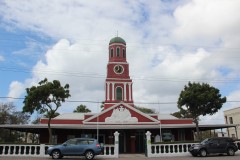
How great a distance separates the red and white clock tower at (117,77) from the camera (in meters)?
40.2

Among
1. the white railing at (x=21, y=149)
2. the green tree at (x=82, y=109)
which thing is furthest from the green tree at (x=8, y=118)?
the white railing at (x=21, y=149)

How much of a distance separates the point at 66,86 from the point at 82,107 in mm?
30430

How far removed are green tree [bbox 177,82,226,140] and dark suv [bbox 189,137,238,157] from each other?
10175mm

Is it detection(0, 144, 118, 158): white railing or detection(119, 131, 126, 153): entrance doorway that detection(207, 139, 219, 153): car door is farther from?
detection(119, 131, 126, 153): entrance doorway

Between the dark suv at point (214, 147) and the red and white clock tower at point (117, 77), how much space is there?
18460 mm

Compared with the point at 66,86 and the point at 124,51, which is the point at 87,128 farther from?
the point at 124,51

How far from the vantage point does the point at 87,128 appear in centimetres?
3130

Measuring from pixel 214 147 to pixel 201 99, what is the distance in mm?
11013

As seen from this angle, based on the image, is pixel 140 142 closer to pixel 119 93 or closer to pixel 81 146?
pixel 119 93

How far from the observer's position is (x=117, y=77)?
41.0m

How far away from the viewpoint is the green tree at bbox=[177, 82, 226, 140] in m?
32.4

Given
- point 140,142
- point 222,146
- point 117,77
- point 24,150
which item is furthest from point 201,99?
point 24,150

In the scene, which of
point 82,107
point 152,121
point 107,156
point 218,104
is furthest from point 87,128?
point 82,107

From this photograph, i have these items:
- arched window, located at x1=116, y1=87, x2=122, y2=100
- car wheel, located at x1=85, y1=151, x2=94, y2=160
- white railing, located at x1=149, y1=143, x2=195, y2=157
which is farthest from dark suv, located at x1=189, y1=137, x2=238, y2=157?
arched window, located at x1=116, y1=87, x2=122, y2=100
